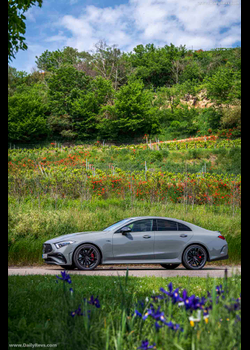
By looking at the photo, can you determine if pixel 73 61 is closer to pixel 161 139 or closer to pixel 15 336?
pixel 161 139

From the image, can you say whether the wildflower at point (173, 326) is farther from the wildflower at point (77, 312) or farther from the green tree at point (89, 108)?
the green tree at point (89, 108)

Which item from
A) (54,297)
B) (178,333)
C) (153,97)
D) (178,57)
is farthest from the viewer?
(178,57)

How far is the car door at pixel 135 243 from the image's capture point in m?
9.67

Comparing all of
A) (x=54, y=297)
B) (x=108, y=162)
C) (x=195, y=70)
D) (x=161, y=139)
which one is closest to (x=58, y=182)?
(x=54, y=297)

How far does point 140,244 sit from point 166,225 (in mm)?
995

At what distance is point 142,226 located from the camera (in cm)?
1011

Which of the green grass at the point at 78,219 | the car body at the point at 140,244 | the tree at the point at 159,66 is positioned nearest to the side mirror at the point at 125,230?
the car body at the point at 140,244

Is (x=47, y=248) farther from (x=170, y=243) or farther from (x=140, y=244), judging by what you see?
(x=170, y=243)

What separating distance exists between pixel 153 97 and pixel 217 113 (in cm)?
1702

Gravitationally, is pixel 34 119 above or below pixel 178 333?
above

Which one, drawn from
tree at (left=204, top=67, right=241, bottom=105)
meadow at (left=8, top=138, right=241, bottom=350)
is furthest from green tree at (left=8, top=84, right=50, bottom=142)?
tree at (left=204, top=67, right=241, bottom=105)

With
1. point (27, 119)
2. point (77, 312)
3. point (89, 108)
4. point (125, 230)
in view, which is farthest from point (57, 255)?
point (89, 108)

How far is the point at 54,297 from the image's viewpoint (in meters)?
4.79

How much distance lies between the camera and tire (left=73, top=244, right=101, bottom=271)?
938cm
